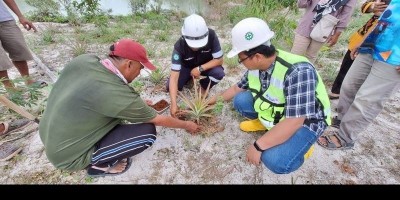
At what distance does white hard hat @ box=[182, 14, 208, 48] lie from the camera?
8.51ft

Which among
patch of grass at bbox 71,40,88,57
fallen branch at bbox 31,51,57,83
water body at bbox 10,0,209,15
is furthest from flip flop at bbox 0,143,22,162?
water body at bbox 10,0,209,15

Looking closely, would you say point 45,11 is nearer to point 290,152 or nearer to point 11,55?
point 11,55

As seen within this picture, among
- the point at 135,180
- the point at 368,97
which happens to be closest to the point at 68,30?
the point at 135,180

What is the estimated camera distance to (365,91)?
2146 millimetres

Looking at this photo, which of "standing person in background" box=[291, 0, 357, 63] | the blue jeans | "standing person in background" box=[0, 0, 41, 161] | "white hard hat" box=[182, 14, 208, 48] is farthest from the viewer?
"standing person in background" box=[291, 0, 357, 63]

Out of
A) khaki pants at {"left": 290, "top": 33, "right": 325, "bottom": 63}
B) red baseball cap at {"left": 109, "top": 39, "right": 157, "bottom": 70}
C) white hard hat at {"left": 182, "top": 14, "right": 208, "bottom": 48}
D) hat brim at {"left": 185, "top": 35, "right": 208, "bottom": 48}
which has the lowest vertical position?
khaki pants at {"left": 290, "top": 33, "right": 325, "bottom": 63}

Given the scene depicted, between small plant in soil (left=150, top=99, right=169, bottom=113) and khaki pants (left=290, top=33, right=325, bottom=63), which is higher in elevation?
khaki pants (left=290, top=33, right=325, bottom=63)

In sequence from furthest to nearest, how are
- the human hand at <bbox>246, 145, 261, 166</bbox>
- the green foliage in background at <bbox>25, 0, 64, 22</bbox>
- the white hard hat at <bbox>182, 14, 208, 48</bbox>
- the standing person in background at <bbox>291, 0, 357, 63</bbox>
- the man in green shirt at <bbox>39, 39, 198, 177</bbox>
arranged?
the green foliage in background at <bbox>25, 0, 64, 22</bbox> → the standing person in background at <bbox>291, 0, 357, 63</bbox> → the white hard hat at <bbox>182, 14, 208, 48</bbox> → the human hand at <bbox>246, 145, 261, 166</bbox> → the man in green shirt at <bbox>39, 39, 198, 177</bbox>

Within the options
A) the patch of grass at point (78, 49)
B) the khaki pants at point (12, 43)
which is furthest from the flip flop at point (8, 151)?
the patch of grass at point (78, 49)

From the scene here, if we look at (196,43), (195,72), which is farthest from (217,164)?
(196,43)

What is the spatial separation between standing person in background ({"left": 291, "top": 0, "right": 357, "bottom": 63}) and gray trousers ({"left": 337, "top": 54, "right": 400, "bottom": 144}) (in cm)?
76

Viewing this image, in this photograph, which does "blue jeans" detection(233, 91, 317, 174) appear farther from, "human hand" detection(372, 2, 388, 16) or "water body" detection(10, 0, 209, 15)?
"water body" detection(10, 0, 209, 15)

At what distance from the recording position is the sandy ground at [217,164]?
2.22m

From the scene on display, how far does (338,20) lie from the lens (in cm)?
286
